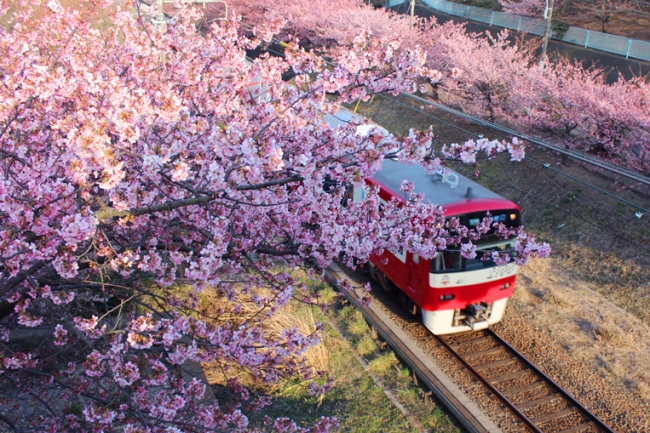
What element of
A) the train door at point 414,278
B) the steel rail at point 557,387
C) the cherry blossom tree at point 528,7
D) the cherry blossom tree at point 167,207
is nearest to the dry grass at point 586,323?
the steel rail at point 557,387

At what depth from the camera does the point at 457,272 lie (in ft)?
26.7

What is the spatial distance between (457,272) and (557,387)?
6.64ft

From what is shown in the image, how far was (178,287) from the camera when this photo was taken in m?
8.60

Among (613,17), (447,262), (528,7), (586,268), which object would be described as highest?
(528,7)

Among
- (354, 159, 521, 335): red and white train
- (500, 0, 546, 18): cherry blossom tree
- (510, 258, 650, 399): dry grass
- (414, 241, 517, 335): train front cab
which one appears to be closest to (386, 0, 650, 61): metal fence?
(500, 0, 546, 18): cherry blossom tree

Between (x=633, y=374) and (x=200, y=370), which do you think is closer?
(x=200, y=370)

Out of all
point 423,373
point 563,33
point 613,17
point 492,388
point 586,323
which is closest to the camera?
point 492,388

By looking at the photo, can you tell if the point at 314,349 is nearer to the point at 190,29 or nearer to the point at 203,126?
the point at 203,126

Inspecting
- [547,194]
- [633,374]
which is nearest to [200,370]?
[633,374]

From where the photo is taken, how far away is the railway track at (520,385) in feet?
23.1

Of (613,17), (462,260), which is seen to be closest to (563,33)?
(613,17)

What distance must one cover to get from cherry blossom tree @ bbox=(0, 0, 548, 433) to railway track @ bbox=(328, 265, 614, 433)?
1.60 metres

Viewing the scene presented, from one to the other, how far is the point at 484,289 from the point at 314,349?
107 inches

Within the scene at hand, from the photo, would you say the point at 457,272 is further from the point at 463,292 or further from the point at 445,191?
the point at 445,191
